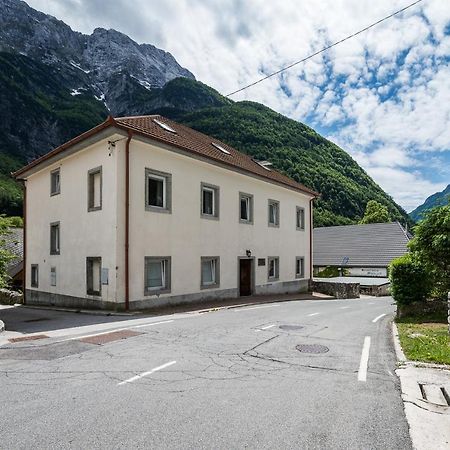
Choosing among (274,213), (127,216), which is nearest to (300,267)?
(274,213)

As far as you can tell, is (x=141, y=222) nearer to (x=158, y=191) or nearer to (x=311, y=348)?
(x=158, y=191)

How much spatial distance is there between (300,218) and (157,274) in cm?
1436

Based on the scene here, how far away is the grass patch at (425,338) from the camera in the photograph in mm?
7191

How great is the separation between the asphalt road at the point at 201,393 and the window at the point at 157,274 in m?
6.06

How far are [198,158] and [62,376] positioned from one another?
504 inches

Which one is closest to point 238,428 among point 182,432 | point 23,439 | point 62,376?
point 182,432

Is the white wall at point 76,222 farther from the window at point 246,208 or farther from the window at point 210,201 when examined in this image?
the window at point 246,208

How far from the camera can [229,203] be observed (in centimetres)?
1992

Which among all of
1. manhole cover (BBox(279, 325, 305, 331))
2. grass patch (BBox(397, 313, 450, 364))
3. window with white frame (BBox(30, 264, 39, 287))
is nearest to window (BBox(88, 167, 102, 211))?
window with white frame (BBox(30, 264, 39, 287))

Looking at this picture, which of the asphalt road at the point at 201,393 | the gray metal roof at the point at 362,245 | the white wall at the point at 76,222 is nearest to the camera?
the asphalt road at the point at 201,393

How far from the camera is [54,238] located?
747 inches

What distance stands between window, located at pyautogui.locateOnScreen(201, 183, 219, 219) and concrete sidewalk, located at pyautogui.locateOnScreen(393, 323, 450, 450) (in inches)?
493

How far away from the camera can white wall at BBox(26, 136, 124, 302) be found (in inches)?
571

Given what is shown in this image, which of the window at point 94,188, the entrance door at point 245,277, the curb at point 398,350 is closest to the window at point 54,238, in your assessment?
the window at point 94,188
